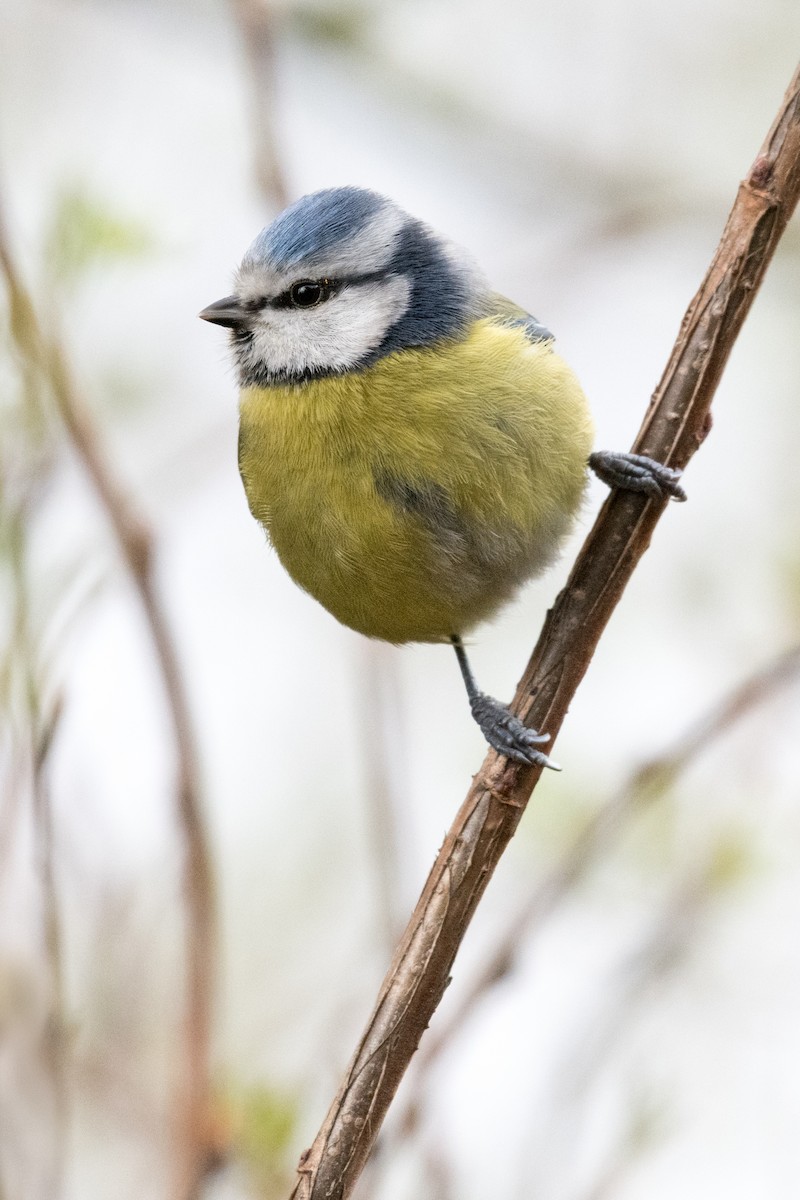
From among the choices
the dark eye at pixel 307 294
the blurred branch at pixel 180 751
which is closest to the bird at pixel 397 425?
the dark eye at pixel 307 294

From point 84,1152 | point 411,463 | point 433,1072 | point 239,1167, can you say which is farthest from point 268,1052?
point 411,463

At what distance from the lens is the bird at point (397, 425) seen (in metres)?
2.05

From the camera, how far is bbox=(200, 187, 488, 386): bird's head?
2227 mm

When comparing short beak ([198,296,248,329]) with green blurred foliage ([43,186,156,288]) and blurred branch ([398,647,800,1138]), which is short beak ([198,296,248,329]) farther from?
blurred branch ([398,647,800,1138])

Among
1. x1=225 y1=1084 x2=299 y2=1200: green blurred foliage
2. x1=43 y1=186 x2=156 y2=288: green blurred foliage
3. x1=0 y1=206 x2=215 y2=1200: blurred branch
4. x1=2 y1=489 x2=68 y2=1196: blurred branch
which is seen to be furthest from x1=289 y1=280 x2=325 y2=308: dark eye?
x1=225 y1=1084 x2=299 y2=1200: green blurred foliage

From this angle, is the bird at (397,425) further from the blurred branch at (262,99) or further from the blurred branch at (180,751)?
the blurred branch at (180,751)

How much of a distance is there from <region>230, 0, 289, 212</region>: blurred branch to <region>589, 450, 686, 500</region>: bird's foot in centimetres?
68

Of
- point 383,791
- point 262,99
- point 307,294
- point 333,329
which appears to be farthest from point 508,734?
point 262,99

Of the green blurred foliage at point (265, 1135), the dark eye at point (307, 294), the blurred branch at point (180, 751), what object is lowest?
the green blurred foliage at point (265, 1135)

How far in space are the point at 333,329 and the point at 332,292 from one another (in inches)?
3.6

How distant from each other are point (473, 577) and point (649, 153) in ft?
6.21

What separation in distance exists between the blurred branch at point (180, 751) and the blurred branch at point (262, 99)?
60 centimetres

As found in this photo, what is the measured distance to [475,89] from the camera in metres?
3.33

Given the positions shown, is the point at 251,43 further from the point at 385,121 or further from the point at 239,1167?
the point at 239,1167
